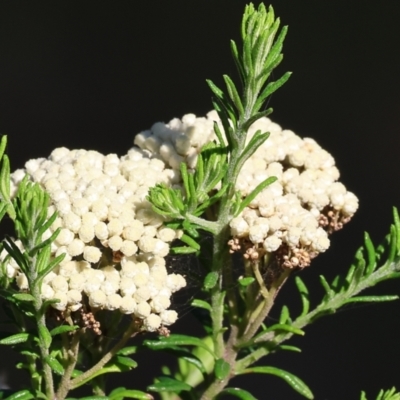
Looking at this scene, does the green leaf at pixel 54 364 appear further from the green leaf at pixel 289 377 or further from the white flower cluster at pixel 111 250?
the green leaf at pixel 289 377

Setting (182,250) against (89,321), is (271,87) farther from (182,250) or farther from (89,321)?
(89,321)

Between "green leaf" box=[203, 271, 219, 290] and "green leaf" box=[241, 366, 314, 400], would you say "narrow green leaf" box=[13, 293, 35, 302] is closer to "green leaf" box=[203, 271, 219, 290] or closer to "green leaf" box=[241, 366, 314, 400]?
"green leaf" box=[203, 271, 219, 290]

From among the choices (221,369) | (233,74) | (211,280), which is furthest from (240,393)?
(233,74)

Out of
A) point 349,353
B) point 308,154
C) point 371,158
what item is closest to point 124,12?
point 371,158

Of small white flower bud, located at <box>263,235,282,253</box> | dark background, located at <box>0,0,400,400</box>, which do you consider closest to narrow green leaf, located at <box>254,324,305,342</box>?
small white flower bud, located at <box>263,235,282,253</box>

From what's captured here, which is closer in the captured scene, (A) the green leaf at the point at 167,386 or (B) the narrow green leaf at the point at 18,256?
(B) the narrow green leaf at the point at 18,256

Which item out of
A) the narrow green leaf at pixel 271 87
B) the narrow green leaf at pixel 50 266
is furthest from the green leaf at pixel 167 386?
the narrow green leaf at pixel 271 87
